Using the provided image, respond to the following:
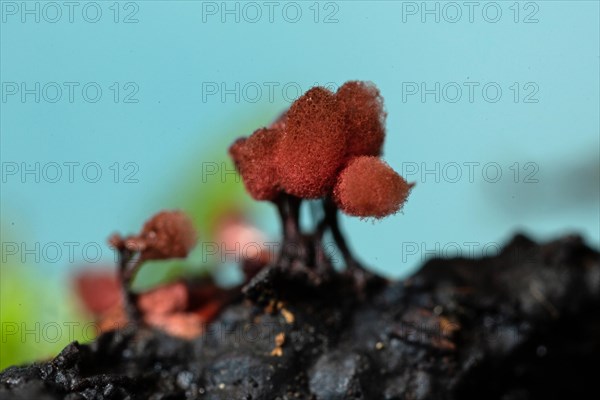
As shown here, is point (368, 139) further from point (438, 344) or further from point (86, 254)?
point (86, 254)

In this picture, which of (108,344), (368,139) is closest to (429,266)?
(368,139)

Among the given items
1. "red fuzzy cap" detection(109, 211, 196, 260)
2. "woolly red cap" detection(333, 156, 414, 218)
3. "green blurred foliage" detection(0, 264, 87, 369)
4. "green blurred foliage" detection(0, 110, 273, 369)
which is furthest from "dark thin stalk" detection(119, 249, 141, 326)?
"woolly red cap" detection(333, 156, 414, 218)

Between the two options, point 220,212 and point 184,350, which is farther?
point 220,212

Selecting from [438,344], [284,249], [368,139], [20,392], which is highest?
[368,139]

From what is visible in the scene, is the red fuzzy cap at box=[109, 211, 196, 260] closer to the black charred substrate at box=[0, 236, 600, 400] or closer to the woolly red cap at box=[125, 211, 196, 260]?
the woolly red cap at box=[125, 211, 196, 260]

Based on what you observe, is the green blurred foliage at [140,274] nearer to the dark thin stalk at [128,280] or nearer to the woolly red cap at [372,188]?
the dark thin stalk at [128,280]
